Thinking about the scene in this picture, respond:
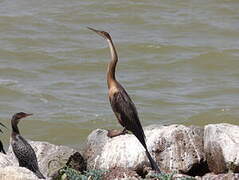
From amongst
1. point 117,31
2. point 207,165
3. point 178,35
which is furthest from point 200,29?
point 207,165

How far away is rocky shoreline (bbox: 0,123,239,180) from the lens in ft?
33.7

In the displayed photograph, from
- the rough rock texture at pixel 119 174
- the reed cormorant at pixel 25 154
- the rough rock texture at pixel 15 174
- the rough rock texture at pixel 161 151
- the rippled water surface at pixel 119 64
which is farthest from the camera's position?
the rippled water surface at pixel 119 64

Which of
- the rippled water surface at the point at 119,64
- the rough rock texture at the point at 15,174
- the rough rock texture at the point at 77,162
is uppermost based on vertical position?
the rough rock texture at the point at 15,174

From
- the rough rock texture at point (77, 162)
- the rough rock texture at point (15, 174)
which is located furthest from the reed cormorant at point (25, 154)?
the rough rock texture at point (15, 174)

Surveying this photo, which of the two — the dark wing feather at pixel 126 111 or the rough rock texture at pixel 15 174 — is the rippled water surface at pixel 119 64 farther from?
the rough rock texture at pixel 15 174

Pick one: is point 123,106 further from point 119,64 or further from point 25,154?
point 119,64

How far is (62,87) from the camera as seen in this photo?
18125 mm

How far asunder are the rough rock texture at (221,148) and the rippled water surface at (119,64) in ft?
15.0

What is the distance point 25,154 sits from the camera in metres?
10.1

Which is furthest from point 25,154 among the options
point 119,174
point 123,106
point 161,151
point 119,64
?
point 119,64

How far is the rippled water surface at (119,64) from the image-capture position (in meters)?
16.5

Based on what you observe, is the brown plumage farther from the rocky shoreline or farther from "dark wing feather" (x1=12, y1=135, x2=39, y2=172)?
"dark wing feather" (x1=12, y1=135, x2=39, y2=172)

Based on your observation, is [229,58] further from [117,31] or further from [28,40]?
[28,40]

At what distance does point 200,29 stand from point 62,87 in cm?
597
